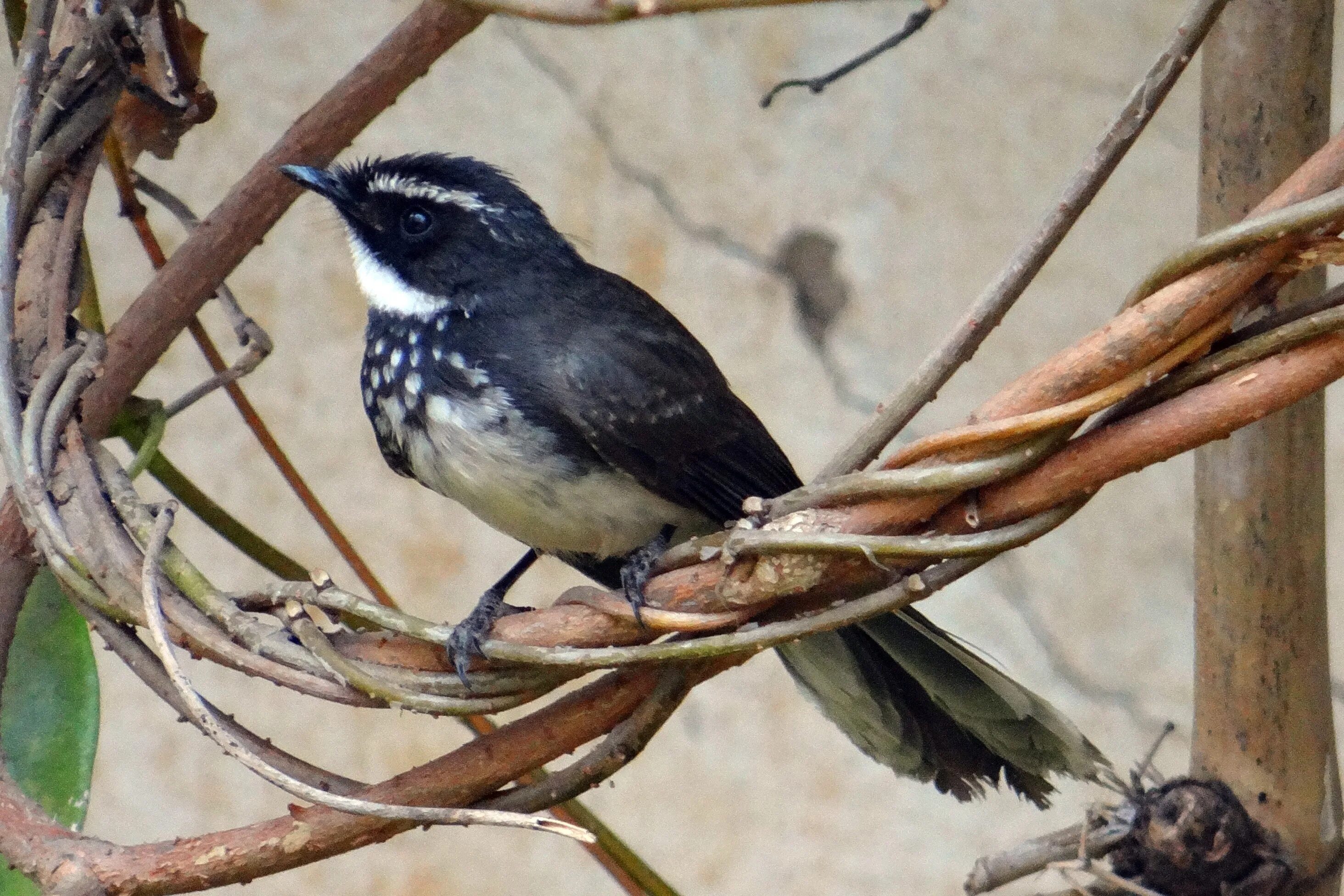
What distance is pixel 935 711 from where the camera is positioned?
62.7 inches

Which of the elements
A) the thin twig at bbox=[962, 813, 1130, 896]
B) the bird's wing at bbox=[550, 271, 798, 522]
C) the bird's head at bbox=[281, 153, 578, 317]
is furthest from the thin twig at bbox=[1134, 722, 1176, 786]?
the bird's head at bbox=[281, 153, 578, 317]

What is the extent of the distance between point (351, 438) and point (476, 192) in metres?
1.35

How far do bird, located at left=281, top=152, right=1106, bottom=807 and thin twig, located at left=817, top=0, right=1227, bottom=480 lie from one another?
46cm

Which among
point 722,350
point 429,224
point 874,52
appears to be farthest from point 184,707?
point 722,350

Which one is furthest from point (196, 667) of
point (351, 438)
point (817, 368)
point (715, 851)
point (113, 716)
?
point (817, 368)

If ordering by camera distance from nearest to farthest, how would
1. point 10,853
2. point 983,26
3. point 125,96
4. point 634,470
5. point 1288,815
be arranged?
point 10,853
point 1288,815
point 634,470
point 125,96
point 983,26

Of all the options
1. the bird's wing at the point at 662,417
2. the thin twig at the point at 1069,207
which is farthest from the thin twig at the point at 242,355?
the thin twig at the point at 1069,207

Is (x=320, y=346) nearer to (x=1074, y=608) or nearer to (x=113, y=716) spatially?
(x=113, y=716)

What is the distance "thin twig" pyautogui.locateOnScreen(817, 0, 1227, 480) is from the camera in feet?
3.64

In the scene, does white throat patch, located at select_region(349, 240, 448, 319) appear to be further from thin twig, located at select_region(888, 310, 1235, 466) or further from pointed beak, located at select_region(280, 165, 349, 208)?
thin twig, located at select_region(888, 310, 1235, 466)

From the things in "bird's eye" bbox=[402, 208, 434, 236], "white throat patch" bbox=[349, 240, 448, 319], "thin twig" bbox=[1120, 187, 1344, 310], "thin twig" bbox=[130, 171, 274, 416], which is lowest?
"thin twig" bbox=[1120, 187, 1344, 310]

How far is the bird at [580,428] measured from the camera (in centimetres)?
154

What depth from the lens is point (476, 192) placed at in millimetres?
1998

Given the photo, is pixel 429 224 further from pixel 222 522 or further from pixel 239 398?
pixel 222 522
